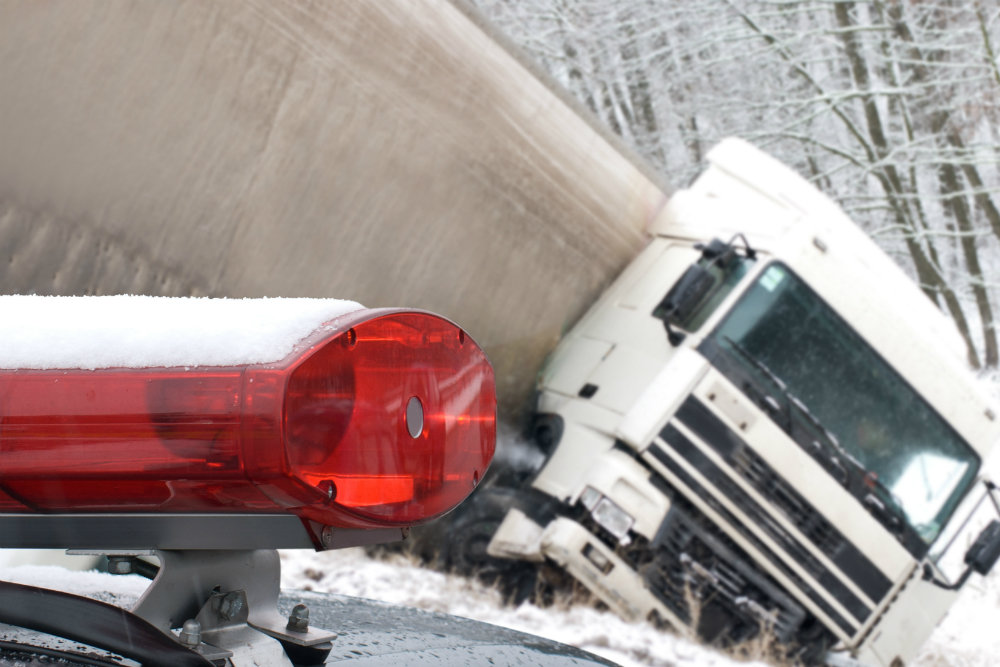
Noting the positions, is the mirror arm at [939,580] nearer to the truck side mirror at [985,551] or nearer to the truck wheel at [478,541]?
the truck side mirror at [985,551]

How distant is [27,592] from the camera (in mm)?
850

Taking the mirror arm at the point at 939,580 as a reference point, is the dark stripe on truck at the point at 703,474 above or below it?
below

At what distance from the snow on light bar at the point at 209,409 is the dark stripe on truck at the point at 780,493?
473 centimetres

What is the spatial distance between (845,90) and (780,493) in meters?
7.72

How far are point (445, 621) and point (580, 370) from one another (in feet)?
14.4

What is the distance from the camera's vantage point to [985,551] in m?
5.71

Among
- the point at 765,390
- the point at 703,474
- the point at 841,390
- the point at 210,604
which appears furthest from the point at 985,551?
the point at 210,604

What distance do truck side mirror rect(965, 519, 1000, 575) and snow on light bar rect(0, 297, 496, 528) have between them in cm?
558

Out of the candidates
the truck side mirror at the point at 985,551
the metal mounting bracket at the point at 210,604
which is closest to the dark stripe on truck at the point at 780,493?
the truck side mirror at the point at 985,551

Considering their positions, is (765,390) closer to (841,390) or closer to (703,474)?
(841,390)

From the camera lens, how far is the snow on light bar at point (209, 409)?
75 cm

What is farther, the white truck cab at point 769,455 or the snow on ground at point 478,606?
the white truck cab at point 769,455

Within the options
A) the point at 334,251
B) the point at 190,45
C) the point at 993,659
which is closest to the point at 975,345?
the point at 993,659

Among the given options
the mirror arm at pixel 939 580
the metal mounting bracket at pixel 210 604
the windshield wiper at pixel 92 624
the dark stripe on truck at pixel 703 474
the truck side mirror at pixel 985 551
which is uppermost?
the truck side mirror at pixel 985 551
